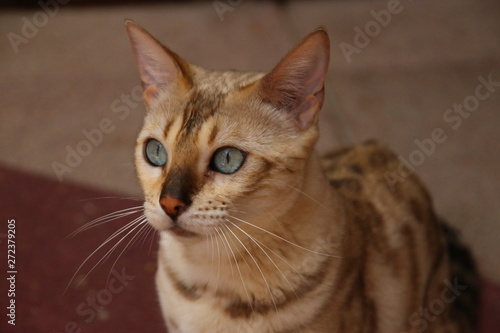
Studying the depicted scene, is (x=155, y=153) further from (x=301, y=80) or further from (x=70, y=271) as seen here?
(x=70, y=271)

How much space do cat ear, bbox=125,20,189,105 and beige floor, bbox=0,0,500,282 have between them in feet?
3.81

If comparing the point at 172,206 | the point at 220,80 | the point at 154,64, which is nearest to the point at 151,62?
the point at 154,64

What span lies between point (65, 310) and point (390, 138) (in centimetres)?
182

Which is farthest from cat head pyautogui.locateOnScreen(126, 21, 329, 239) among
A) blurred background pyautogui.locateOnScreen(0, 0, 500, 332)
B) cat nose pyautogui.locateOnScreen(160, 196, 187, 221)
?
blurred background pyautogui.locateOnScreen(0, 0, 500, 332)

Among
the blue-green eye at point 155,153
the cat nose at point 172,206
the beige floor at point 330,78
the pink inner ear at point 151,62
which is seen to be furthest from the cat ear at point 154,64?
the beige floor at point 330,78

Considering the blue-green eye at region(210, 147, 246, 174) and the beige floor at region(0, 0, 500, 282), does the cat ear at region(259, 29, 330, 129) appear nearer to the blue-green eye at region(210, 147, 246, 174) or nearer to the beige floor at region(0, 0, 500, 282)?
the blue-green eye at region(210, 147, 246, 174)

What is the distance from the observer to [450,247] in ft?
7.45

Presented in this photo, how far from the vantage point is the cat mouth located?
4.54 feet

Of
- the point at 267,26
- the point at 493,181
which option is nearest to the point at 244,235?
the point at 493,181

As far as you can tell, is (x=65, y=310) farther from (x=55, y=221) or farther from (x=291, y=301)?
(x=291, y=301)

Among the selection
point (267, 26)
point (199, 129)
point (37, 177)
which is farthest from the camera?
point (267, 26)

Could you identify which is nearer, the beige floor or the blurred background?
the blurred background

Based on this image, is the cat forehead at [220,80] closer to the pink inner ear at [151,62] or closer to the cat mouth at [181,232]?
the pink inner ear at [151,62]

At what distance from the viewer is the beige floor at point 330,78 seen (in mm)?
2857
